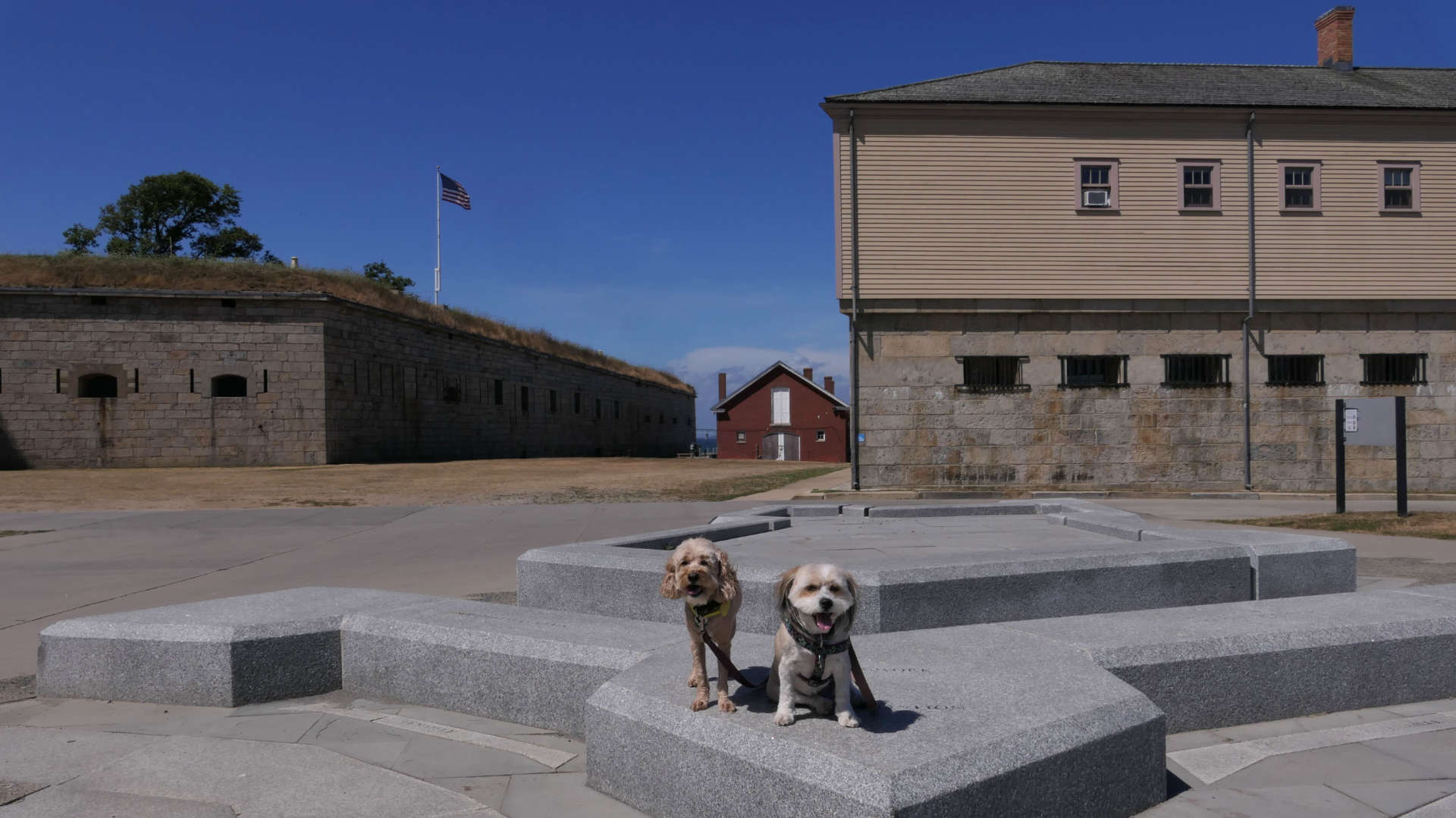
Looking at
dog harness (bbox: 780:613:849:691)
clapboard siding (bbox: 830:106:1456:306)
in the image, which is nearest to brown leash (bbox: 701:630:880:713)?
A: dog harness (bbox: 780:613:849:691)

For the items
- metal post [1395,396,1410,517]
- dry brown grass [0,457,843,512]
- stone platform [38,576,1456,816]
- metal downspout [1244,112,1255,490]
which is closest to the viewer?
stone platform [38,576,1456,816]

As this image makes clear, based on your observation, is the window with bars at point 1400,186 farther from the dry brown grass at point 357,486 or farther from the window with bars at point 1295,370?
the dry brown grass at point 357,486

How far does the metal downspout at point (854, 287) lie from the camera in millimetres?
21969

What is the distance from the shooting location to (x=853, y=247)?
2234cm

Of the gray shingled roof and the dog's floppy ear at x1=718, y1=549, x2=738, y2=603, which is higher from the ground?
the gray shingled roof

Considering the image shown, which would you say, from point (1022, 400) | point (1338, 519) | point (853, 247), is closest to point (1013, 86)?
point (853, 247)

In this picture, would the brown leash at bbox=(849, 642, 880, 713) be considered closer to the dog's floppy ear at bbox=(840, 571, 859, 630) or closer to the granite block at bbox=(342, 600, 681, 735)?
the dog's floppy ear at bbox=(840, 571, 859, 630)

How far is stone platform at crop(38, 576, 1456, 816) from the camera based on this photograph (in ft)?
11.2

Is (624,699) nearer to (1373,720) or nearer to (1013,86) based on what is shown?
(1373,720)

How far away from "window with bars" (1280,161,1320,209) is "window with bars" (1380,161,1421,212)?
171 centimetres

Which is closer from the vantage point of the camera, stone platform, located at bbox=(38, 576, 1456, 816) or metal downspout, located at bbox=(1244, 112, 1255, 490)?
stone platform, located at bbox=(38, 576, 1456, 816)

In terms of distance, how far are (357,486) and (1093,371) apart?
1932 centimetres

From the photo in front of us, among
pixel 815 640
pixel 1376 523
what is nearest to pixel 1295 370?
pixel 1376 523

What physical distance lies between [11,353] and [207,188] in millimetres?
45767
